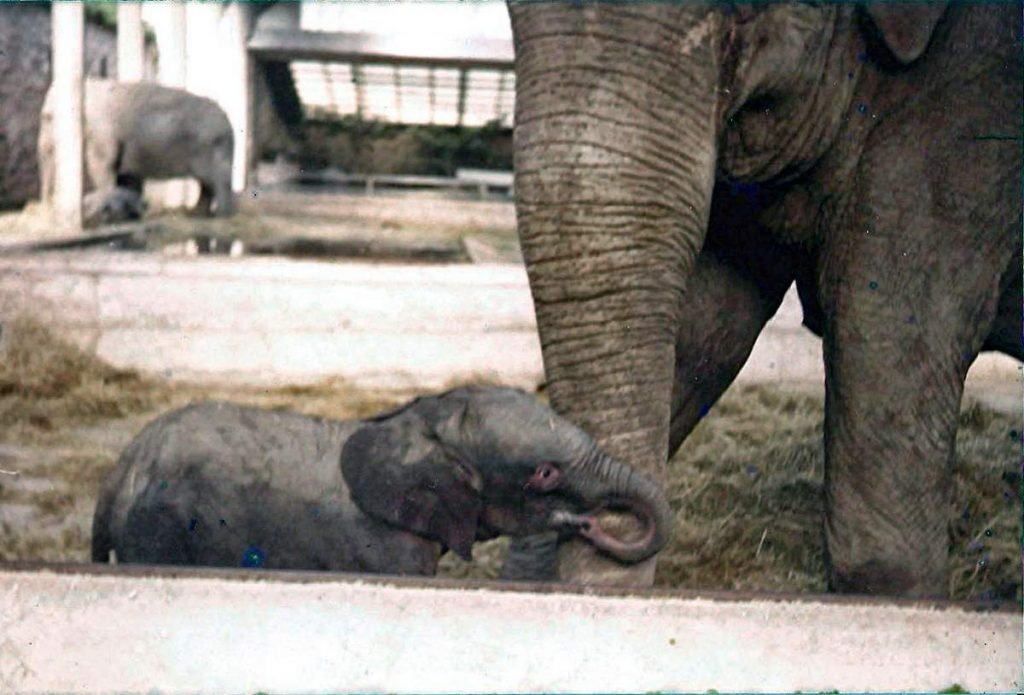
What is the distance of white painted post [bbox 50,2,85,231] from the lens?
296 centimetres

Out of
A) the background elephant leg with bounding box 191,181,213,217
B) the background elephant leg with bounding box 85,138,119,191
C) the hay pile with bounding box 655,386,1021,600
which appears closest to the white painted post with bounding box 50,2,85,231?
the background elephant leg with bounding box 85,138,119,191

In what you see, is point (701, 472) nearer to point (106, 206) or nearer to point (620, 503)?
point (620, 503)

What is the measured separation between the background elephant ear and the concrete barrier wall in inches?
40.0

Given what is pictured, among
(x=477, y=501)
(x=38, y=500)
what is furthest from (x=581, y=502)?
(x=38, y=500)

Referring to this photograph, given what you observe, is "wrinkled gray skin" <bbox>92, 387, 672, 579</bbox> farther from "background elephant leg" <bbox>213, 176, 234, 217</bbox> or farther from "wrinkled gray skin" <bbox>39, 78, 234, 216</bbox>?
"background elephant leg" <bbox>213, 176, 234, 217</bbox>

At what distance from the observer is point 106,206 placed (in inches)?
133

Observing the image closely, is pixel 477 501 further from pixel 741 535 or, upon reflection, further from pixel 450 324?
pixel 450 324

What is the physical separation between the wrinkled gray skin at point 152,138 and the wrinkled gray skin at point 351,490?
6.75 ft

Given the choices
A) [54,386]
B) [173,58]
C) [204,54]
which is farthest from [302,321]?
[204,54]

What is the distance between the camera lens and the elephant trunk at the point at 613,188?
1.35m

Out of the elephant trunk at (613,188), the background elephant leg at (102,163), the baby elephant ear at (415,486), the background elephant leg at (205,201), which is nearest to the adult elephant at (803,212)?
the elephant trunk at (613,188)

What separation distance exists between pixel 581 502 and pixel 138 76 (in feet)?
9.73

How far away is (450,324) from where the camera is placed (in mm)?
2955

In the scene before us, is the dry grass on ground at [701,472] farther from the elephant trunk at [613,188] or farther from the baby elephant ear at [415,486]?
the elephant trunk at [613,188]
